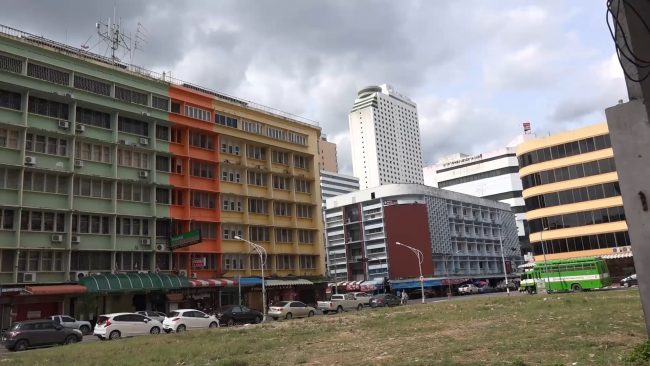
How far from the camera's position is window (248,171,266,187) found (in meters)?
67.2

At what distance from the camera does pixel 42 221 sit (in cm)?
4650

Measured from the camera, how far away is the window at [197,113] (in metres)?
61.0

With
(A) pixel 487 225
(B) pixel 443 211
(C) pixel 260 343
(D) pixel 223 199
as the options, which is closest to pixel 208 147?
(D) pixel 223 199

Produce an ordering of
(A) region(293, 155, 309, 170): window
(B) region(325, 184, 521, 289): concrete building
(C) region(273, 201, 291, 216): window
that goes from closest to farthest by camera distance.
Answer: (C) region(273, 201, 291, 216): window
(A) region(293, 155, 309, 170): window
(B) region(325, 184, 521, 289): concrete building

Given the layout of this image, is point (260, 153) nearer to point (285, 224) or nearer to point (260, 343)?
point (285, 224)

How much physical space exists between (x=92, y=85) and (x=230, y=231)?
70.9 feet

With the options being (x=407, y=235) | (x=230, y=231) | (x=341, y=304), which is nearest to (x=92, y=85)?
(x=230, y=231)

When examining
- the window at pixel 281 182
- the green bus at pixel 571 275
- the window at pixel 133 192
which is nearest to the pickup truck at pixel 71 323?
the window at pixel 133 192

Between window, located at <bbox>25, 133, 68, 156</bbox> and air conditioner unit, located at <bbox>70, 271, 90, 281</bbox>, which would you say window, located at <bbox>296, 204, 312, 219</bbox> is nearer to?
air conditioner unit, located at <bbox>70, 271, 90, 281</bbox>

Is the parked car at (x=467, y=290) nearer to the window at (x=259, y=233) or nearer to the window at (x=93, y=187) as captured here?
the window at (x=259, y=233)

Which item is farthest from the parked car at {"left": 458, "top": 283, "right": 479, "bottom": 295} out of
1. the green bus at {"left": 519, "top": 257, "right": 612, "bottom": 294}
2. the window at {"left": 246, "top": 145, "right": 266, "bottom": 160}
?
the window at {"left": 246, "top": 145, "right": 266, "bottom": 160}

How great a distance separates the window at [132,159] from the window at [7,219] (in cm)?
1119

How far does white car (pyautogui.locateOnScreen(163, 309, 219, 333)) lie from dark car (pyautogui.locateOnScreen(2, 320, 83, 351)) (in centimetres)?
597

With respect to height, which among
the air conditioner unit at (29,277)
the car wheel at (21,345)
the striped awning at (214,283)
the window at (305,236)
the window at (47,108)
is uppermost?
the window at (47,108)
